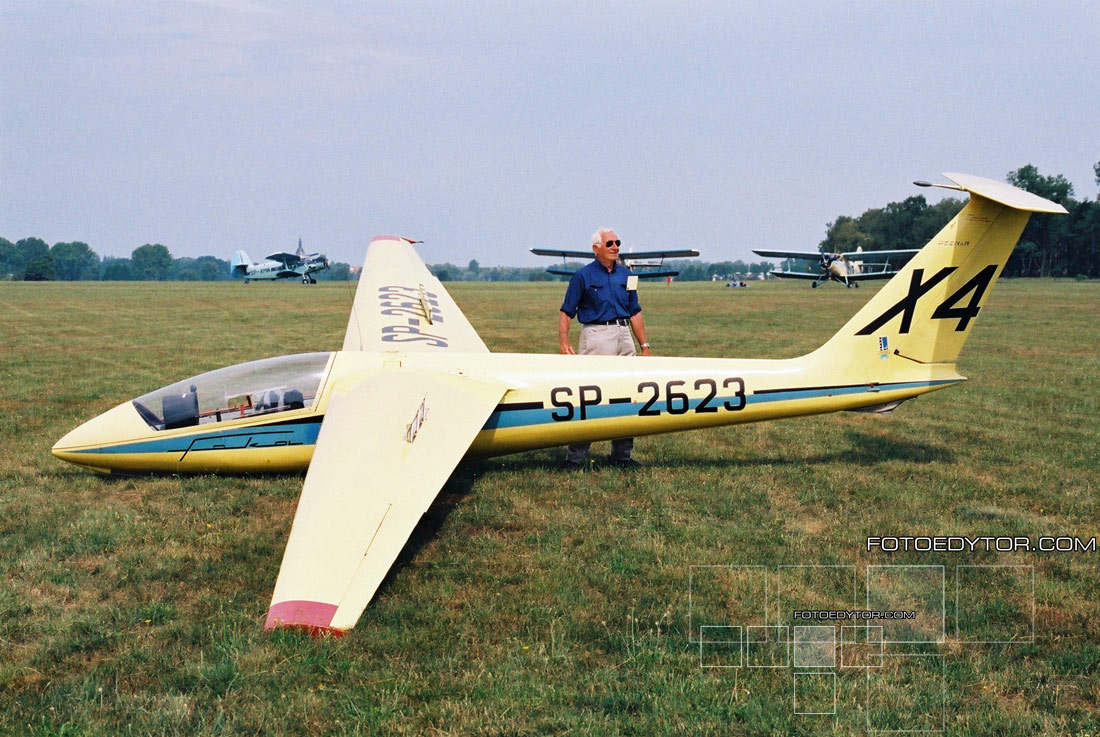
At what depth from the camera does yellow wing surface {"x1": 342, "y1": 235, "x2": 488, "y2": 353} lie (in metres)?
10.5

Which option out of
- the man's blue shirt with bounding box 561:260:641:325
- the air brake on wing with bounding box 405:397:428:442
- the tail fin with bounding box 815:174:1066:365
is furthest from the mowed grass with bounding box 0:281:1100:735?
the man's blue shirt with bounding box 561:260:641:325

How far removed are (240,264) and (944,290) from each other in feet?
309

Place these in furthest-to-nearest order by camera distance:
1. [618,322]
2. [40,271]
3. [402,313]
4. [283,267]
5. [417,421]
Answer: [40,271] < [283,267] < [402,313] < [618,322] < [417,421]

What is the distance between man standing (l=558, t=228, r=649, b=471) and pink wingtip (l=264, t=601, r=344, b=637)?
4.50 m

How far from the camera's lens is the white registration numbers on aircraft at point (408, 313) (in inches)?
419

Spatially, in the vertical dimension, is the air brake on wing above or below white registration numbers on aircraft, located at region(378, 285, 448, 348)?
below

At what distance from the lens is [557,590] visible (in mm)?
5676

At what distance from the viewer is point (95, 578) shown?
19.4 feet

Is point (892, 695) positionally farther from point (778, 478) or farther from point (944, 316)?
point (944, 316)

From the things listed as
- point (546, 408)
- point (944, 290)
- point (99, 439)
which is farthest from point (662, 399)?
point (99, 439)

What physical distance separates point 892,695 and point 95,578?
5893 millimetres

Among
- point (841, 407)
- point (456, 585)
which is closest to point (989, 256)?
point (841, 407)

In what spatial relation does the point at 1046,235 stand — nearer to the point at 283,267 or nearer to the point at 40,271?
the point at 283,267

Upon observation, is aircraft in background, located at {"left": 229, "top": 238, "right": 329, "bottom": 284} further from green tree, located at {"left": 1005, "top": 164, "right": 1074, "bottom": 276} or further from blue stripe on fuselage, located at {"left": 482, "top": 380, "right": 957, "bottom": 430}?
green tree, located at {"left": 1005, "top": 164, "right": 1074, "bottom": 276}
